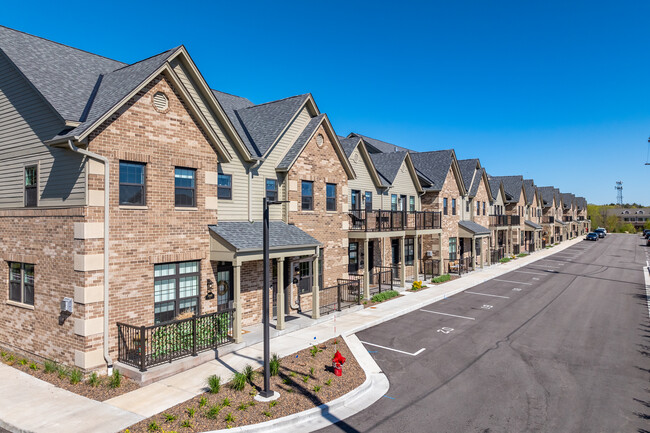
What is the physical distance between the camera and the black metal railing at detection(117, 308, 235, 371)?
11.2 metres

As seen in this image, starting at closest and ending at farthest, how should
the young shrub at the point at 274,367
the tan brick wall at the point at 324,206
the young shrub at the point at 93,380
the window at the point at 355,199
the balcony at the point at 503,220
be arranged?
the young shrub at the point at 93,380 < the young shrub at the point at 274,367 < the tan brick wall at the point at 324,206 < the window at the point at 355,199 < the balcony at the point at 503,220

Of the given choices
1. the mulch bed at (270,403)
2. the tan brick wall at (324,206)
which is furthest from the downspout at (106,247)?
the tan brick wall at (324,206)

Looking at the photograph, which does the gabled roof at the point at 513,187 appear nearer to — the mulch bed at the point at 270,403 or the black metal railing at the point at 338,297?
the black metal railing at the point at 338,297

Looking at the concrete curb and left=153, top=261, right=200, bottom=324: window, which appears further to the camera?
left=153, top=261, right=200, bottom=324: window

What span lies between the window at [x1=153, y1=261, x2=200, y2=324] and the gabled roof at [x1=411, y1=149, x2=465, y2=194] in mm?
22015

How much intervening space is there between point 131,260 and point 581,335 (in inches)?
674

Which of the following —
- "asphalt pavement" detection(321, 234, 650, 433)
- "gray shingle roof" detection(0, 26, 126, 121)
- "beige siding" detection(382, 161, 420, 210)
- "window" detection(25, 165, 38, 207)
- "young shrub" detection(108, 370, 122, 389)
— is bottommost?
"asphalt pavement" detection(321, 234, 650, 433)

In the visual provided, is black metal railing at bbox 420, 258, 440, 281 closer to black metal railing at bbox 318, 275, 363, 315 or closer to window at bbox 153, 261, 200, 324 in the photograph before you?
black metal railing at bbox 318, 275, 363, 315

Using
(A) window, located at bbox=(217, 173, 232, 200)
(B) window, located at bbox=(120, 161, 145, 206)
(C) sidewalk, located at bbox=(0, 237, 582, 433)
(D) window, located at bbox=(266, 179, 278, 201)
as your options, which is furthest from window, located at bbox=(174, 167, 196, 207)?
(C) sidewalk, located at bbox=(0, 237, 582, 433)

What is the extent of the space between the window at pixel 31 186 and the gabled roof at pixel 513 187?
4981cm

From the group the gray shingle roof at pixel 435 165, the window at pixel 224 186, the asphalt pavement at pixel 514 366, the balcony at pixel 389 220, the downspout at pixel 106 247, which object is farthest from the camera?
the gray shingle roof at pixel 435 165

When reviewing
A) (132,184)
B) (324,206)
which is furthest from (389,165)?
(132,184)

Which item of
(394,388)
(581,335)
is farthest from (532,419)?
(581,335)

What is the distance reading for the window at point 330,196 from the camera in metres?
20.5
